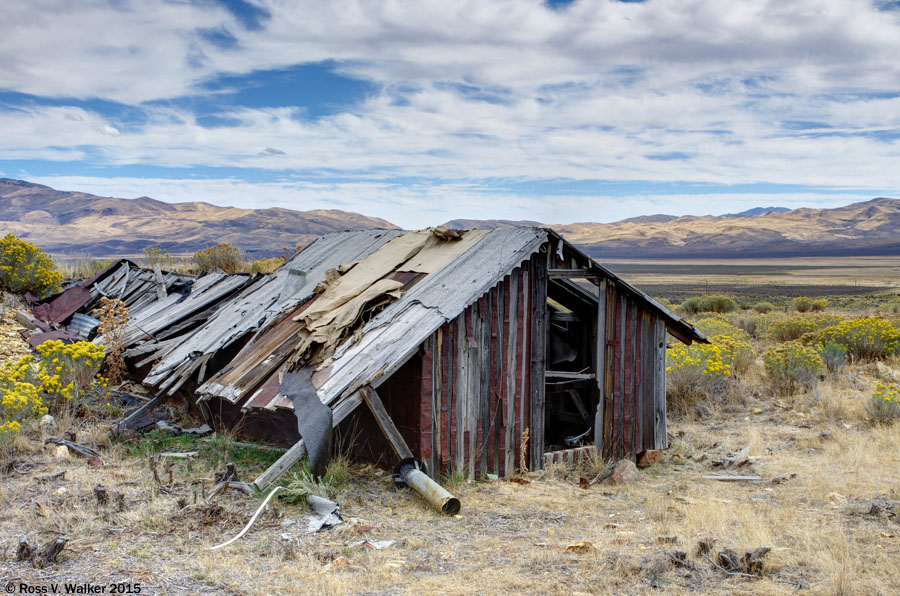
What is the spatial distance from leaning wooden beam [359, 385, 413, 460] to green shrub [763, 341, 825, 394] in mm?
9142

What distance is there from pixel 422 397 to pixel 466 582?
2607mm

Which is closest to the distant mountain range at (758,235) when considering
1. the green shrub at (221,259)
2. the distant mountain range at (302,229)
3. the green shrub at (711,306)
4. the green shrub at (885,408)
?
the distant mountain range at (302,229)

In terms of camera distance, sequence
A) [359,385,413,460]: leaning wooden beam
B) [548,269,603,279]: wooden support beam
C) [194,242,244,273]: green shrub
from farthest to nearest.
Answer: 1. [194,242,244,273]: green shrub
2. [548,269,603,279]: wooden support beam
3. [359,385,413,460]: leaning wooden beam

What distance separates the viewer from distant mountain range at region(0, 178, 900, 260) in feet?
396

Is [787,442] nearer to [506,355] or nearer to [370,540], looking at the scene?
[506,355]

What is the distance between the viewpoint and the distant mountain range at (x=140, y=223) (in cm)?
11469

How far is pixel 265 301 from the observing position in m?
11.2

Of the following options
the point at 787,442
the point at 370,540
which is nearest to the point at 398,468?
the point at 370,540

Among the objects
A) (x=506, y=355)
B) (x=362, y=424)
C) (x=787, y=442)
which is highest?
(x=506, y=355)

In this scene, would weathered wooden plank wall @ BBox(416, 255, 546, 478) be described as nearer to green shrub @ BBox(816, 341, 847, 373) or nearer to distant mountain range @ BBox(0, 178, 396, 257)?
green shrub @ BBox(816, 341, 847, 373)

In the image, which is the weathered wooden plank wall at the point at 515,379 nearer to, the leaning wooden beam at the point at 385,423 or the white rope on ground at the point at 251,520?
the leaning wooden beam at the point at 385,423

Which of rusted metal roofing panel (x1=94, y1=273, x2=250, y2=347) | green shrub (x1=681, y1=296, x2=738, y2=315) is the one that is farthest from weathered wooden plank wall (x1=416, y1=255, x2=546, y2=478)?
green shrub (x1=681, y1=296, x2=738, y2=315)

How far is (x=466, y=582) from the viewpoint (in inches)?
215

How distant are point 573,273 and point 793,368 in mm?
7239
